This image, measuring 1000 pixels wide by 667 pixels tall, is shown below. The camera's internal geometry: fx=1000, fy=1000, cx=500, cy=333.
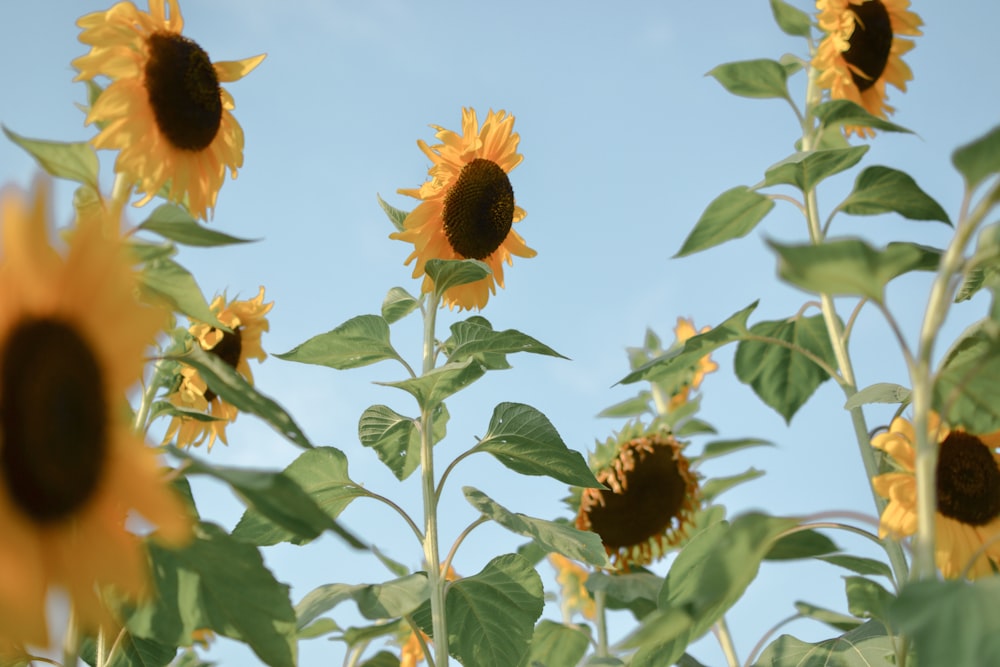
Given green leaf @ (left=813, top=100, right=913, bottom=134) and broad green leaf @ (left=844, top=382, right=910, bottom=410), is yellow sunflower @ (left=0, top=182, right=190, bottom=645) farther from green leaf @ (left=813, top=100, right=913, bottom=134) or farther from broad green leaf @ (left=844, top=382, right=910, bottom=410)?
green leaf @ (left=813, top=100, right=913, bottom=134)

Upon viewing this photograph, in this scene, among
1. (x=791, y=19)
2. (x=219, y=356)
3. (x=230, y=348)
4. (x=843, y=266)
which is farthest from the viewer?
(x=230, y=348)

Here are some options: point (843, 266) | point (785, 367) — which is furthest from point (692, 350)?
point (843, 266)

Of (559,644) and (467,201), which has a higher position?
(467,201)

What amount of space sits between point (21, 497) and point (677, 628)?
61 cm

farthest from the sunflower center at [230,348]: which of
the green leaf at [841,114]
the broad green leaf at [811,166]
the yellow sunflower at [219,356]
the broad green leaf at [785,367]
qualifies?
the green leaf at [841,114]

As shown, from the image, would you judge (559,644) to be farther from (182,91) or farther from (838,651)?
(182,91)

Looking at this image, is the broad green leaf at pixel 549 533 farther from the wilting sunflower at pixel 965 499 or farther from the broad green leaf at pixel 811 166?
the broad green leaf at pixel 811 166

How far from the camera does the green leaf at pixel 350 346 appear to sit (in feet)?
6.26

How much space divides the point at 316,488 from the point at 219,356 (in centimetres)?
97

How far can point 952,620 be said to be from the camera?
898mm

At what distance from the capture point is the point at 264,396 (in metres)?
1.07

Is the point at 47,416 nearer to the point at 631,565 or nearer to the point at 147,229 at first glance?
the point at 147,229

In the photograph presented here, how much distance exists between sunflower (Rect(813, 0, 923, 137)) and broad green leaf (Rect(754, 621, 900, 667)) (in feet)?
4.49

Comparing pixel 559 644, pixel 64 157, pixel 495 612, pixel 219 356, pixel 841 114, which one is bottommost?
pixel 559 644
